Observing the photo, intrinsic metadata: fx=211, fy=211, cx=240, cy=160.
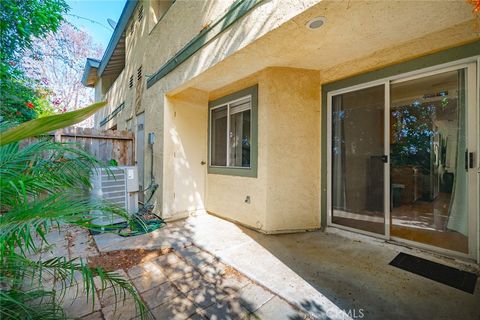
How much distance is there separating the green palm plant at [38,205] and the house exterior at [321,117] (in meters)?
2.08

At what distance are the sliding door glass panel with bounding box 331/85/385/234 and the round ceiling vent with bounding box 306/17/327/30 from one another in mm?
1431

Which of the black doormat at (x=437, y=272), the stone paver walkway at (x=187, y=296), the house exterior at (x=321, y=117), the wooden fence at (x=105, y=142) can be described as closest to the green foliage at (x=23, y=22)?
the wooden fence at (x=105, y=142)

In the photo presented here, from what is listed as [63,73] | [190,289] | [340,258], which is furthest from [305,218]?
[63,73]

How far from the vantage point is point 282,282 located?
79.2 inches

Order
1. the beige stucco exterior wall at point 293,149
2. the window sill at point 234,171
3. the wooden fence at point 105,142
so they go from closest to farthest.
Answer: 1. the beige stucco exterior wall at point 293,149
2. the window sill at point 234,171
3. the wooden fence at point 105,142

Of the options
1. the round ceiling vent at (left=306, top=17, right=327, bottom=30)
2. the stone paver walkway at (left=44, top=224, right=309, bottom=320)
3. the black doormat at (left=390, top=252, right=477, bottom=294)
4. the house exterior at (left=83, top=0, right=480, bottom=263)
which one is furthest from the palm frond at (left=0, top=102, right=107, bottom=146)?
the black doormat at (left=390, top=252, right=477, bottom=294)

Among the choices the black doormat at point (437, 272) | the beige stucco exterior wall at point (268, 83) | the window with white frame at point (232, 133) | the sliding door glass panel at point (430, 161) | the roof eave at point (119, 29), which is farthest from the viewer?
the roof eave at point (119, 29)

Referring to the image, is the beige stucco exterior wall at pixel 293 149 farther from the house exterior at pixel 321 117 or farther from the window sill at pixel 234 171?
the window sill at pixel 234 171

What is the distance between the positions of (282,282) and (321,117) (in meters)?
2.55

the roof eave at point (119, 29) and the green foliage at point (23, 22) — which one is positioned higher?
the roof eave at point (119, 29)

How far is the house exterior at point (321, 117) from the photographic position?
2.25 metres

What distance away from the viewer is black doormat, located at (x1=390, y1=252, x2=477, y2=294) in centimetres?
197

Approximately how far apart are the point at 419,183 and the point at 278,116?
2.04 m

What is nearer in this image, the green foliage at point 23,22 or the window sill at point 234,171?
the window sill at point 234,171
